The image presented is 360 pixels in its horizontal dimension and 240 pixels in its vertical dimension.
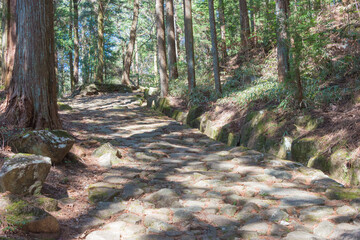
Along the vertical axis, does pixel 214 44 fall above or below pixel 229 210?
above

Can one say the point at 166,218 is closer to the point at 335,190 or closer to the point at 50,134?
the point at 335,190

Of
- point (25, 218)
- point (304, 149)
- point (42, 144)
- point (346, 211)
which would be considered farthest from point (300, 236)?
point (42, 144)

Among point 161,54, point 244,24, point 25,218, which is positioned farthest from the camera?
point 244,24

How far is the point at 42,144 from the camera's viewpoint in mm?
4375

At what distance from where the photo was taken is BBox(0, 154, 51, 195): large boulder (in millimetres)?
3146

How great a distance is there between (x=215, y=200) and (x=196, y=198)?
0.85ft

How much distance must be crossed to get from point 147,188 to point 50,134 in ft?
5.97

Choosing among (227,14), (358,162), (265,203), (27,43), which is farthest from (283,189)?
(227,14)

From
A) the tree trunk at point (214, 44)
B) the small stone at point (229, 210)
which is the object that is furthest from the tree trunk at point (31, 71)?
the tree trunk at point (214, 44)

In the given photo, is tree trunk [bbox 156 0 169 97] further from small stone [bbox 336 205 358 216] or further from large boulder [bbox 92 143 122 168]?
small stone [bbox 336 205 358 216]

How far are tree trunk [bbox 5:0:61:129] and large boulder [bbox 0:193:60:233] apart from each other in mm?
2709

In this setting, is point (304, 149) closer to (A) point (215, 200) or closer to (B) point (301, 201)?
(B) point (301, 201)

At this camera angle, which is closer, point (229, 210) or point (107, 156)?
point (229, 210)

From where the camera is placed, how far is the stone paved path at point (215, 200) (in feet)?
9.50
